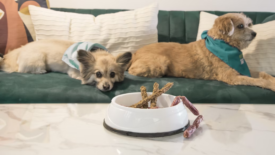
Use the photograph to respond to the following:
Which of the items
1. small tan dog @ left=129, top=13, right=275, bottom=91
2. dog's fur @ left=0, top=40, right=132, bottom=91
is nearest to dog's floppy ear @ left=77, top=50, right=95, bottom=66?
dog's fur @ left=0, top=40, right=132, bottom=91

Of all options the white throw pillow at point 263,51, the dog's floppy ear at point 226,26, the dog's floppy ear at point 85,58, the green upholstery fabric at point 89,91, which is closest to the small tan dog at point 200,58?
the dog's floppy ear at point 226,26

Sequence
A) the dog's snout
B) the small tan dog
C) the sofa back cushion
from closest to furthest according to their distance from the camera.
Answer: the dog's snout, the small tan dog, the sofa back cushion

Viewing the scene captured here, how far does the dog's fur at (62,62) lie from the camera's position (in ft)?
5.50

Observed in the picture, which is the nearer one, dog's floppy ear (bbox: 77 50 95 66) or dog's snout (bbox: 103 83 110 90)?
dog's snout (bbox: 103 83 110 90)

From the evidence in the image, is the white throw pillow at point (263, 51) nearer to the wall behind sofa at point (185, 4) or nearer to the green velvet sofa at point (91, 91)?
the green velvet sofa at point (91, 91)

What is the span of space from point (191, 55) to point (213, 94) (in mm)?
Result: 637

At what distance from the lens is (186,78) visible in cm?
196

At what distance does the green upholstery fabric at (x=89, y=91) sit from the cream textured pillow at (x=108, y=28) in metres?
0.67

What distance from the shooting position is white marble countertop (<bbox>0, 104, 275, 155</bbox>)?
0.65 meters

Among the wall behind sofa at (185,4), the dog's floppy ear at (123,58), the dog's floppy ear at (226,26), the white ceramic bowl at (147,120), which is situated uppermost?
the wall behind sofa at (185,4)

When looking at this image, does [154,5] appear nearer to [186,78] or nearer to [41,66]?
[186,78]

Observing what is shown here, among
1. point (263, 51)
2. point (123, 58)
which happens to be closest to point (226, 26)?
point (263, 51)

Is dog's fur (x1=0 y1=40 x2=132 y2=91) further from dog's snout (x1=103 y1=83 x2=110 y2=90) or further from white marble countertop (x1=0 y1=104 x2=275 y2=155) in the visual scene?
white marble countertop (x1=0 y1=104 x2=275 y2=155)

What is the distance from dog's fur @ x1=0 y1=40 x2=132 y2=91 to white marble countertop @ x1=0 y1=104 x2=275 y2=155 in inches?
25.6
